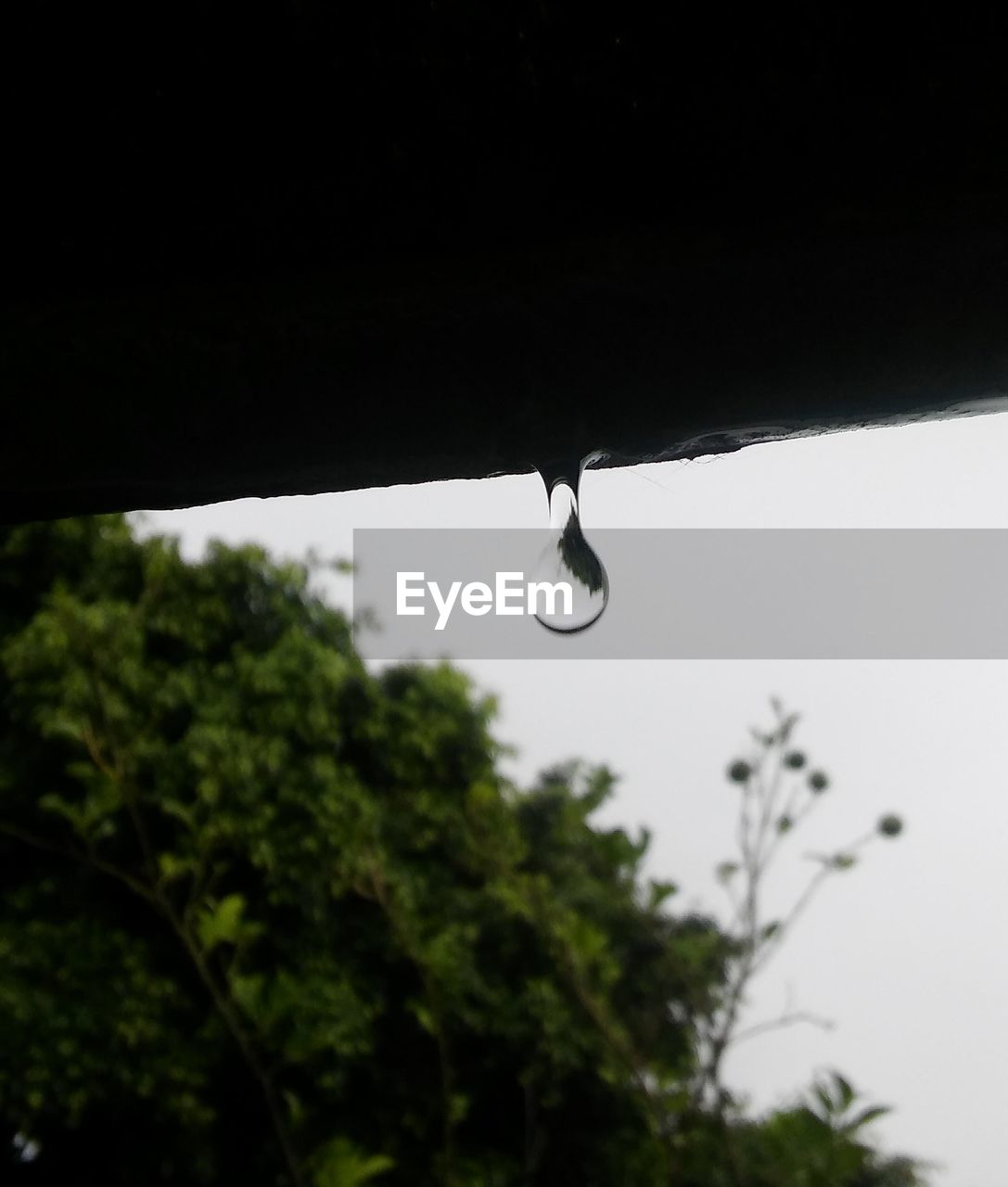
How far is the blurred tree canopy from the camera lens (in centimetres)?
269

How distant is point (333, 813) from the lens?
2967 millimetres

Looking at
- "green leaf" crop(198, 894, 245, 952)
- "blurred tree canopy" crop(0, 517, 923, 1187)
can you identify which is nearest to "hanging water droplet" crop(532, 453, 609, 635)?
"green leaf" crop(198, 894, 245, 952)

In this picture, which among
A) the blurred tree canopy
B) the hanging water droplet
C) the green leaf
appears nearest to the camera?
the hanging water droplet

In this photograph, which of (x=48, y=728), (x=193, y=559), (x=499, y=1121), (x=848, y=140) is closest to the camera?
(x=848, y=140)

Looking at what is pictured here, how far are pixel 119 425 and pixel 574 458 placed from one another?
0.51ft

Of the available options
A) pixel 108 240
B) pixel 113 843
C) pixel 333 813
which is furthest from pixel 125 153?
pixel 113 843

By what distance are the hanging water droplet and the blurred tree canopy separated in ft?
6.27

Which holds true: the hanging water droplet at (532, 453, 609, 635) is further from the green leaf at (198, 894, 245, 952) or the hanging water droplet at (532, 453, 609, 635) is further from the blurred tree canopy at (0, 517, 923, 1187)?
the blurred tree canopy at (0, 517, 923, 1187)

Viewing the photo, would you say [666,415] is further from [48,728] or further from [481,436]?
[48,728]

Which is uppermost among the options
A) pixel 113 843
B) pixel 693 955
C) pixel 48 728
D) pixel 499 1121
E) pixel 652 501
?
pixel 652 501

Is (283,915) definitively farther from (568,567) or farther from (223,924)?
(568,567)

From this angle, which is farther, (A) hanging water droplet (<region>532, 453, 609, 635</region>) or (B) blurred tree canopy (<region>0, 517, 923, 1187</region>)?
(B) blurred tree canopy (<region>0, 517, 923, 1187</region>)

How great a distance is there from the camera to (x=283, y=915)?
2.98m

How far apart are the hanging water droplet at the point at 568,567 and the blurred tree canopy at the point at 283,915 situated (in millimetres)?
1911
